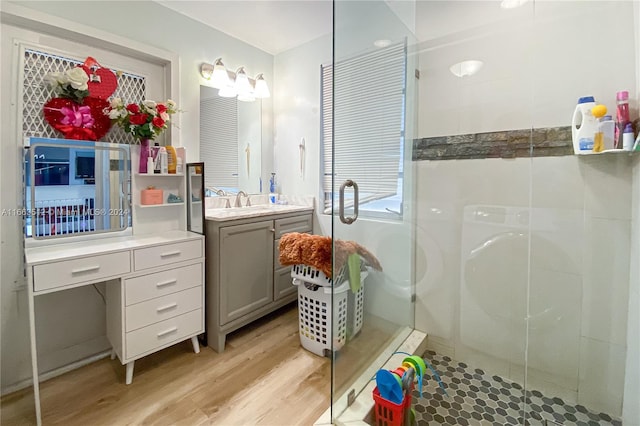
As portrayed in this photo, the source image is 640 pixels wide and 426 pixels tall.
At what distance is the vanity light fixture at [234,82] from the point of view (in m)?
2.39

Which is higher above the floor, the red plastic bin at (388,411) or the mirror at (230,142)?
the mirror at (230,142)

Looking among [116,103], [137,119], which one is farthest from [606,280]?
[116,103]

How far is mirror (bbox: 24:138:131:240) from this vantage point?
1605mm

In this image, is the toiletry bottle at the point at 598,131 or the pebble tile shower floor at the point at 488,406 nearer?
the toiletry bottle at the point at 598,131

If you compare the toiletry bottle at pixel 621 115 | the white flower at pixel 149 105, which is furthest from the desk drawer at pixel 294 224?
the toiletry bottle at pixel 621 115

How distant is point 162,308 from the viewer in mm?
1731

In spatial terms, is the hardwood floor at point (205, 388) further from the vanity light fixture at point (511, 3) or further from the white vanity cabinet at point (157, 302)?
the vanity light fixture at point (511, 3)

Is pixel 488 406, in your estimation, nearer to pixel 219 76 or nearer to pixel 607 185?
pixel 607 185

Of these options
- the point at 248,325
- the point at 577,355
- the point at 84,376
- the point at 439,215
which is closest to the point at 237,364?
the point at 248,325

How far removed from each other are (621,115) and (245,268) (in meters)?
2.15

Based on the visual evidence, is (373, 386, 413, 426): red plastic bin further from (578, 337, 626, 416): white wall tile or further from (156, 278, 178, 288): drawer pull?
(156, 278, 178, 288): drawer pull

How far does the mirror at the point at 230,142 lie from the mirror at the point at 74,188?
0.63 metres

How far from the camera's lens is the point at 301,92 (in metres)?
2.78

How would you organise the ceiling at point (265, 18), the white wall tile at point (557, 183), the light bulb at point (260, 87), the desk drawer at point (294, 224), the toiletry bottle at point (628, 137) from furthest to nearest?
the light bulb at point (260, 87)
the desk drawer at point (294, 224)
the ceiling at point (265, 18)
the white wall tile at point (557, 183)
the toiletry bottle at point (628, 137)
